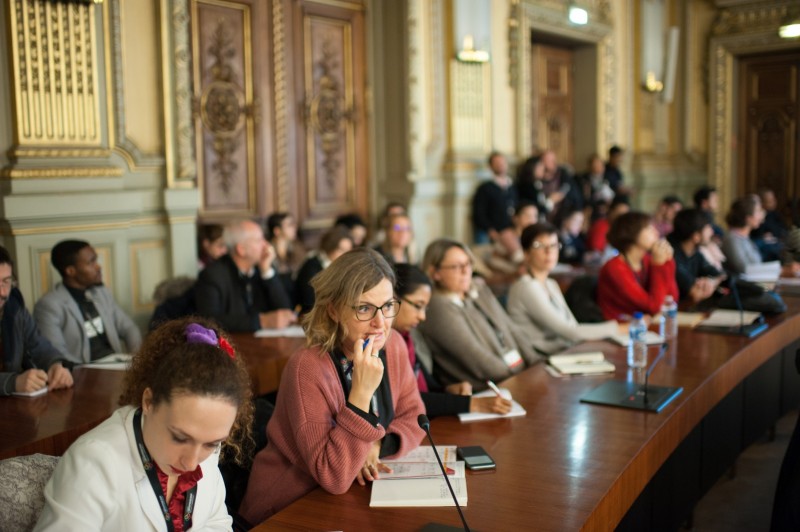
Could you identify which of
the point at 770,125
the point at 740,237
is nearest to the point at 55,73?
the point at 740,237

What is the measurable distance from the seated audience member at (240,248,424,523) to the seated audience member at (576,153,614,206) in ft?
22.8

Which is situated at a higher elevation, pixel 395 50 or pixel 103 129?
pixel 395 50

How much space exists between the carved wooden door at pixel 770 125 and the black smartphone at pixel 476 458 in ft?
32.0

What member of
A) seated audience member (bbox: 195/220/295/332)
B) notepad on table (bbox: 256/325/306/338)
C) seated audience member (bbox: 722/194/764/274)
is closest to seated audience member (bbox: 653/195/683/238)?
seated audience member (bbox: 722/194/764/274)

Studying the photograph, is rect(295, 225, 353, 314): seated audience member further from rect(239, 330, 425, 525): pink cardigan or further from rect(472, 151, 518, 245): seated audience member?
rect(472, 151, 518, 245): seated audience member

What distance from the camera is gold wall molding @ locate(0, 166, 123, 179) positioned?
172 inches

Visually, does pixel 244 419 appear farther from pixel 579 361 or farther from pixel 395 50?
pixel 395 50

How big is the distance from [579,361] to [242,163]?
11.8 ft

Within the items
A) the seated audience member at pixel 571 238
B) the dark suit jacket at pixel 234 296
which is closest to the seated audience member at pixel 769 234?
the seated audience member at pixel 571 238

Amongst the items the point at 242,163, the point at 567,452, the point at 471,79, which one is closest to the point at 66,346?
the point at 567,452

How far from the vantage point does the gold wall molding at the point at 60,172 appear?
14.3 feet

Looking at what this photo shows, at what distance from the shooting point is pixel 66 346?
357cm

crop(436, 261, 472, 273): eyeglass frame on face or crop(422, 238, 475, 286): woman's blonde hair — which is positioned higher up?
crop(422, 238, 475, 286): woman's blonde hair

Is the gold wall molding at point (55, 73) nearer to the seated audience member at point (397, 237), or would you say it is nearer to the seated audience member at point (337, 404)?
the seated audience member at point (397, 237)
